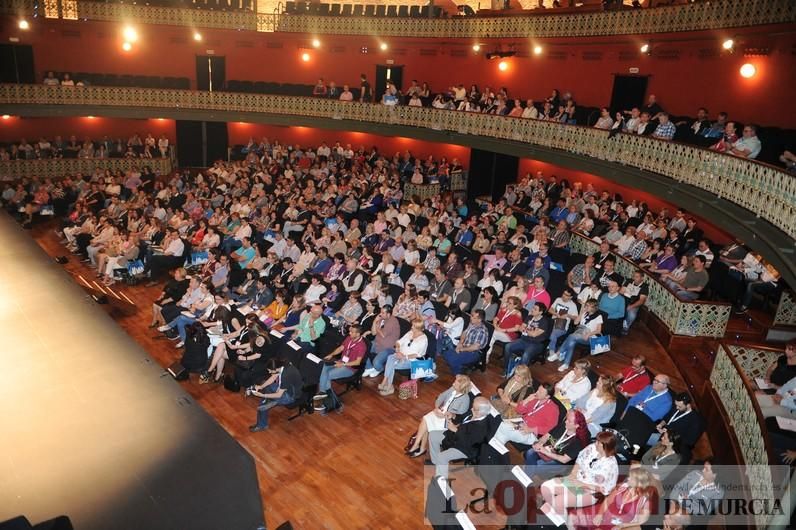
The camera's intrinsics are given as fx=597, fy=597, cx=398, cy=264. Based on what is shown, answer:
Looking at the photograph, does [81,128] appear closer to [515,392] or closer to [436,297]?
[436,297]

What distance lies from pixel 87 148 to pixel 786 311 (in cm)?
2042

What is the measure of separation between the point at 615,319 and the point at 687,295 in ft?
4.12

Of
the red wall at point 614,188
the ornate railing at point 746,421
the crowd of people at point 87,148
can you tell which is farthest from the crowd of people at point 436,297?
the crowd of people at point 87,148

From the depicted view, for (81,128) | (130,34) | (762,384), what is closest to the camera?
(762,384)

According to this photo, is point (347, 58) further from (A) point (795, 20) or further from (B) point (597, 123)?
(A) point (795, 20)

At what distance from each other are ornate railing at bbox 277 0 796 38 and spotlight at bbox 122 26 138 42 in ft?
16.4

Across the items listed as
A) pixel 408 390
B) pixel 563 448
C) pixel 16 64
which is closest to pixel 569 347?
pixel 408 390

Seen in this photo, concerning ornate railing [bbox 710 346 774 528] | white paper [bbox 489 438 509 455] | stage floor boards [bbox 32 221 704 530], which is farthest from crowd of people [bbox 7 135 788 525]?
ornate railing [bbox 710 346 774 528]

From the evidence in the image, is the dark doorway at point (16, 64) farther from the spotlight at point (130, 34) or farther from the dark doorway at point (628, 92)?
the dark doorway at point (628, 92)

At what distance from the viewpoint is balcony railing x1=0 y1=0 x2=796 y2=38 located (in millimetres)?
11562

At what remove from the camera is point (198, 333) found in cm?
909

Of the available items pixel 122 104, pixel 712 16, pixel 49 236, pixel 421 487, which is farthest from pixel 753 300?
pixel 122 104

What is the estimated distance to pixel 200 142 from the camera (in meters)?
23.3

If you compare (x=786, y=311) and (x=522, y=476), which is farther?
(x=786, y=311)
